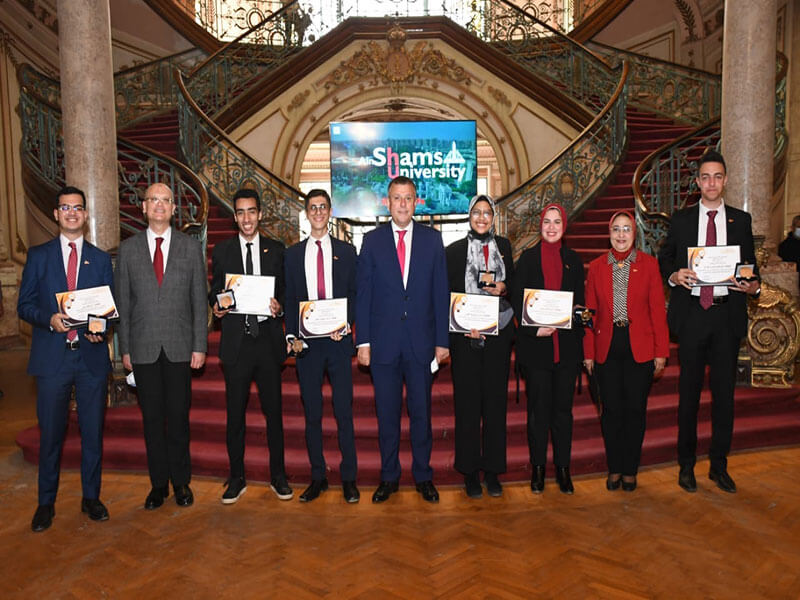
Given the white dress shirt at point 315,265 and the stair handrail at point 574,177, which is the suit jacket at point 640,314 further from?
the stair handrail at point 574,177

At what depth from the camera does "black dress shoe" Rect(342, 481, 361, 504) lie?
3723 mm

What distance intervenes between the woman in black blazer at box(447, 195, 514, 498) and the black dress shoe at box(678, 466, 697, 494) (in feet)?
3.79

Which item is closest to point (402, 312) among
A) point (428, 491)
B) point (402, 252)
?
point (402, 252)

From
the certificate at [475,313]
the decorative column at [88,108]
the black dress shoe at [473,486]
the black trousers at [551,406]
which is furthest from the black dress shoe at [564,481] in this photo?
the decorative column at [88,108]

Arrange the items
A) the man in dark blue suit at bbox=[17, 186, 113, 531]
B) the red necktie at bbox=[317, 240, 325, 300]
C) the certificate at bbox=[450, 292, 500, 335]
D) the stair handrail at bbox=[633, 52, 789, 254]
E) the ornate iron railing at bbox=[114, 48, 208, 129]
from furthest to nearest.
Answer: the ornate iron railing at bbox=[114, 48, 208, 129]
the stair handrail at bbox=[633, 52, 789, 254]
the red necktie at bbox=[317, 240, 325, 300]
the certificate at bbox=[450, 292, 500, 335]
the man in dark blue suit at bbox=[17, 186, 113, 531]

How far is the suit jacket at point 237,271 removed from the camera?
11.8 feet

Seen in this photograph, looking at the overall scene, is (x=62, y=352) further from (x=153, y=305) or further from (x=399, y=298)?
(x=399, y=298)

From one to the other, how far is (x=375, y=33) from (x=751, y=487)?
30.1ft

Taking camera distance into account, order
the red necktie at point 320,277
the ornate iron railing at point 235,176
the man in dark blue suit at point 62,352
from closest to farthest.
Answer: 1. the man in dark blue suit at point 62,352
2. the red necktie at point 320,277
3. the ornate iron railing at point 235,176

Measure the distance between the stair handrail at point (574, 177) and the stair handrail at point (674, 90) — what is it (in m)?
1.95

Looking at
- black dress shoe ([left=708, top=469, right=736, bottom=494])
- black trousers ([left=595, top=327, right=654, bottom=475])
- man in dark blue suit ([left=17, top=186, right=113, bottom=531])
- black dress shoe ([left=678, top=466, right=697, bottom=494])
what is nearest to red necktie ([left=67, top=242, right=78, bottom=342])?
man in dark blue suit ([left=17, top=186, right=113, bottom=531])

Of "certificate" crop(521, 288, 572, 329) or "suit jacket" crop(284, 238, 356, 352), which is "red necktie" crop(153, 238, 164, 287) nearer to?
"suit jacket" crop(284, 238, 356, 352)

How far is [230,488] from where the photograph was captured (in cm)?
374

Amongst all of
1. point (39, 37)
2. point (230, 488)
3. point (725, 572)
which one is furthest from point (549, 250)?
point (39, 37)
